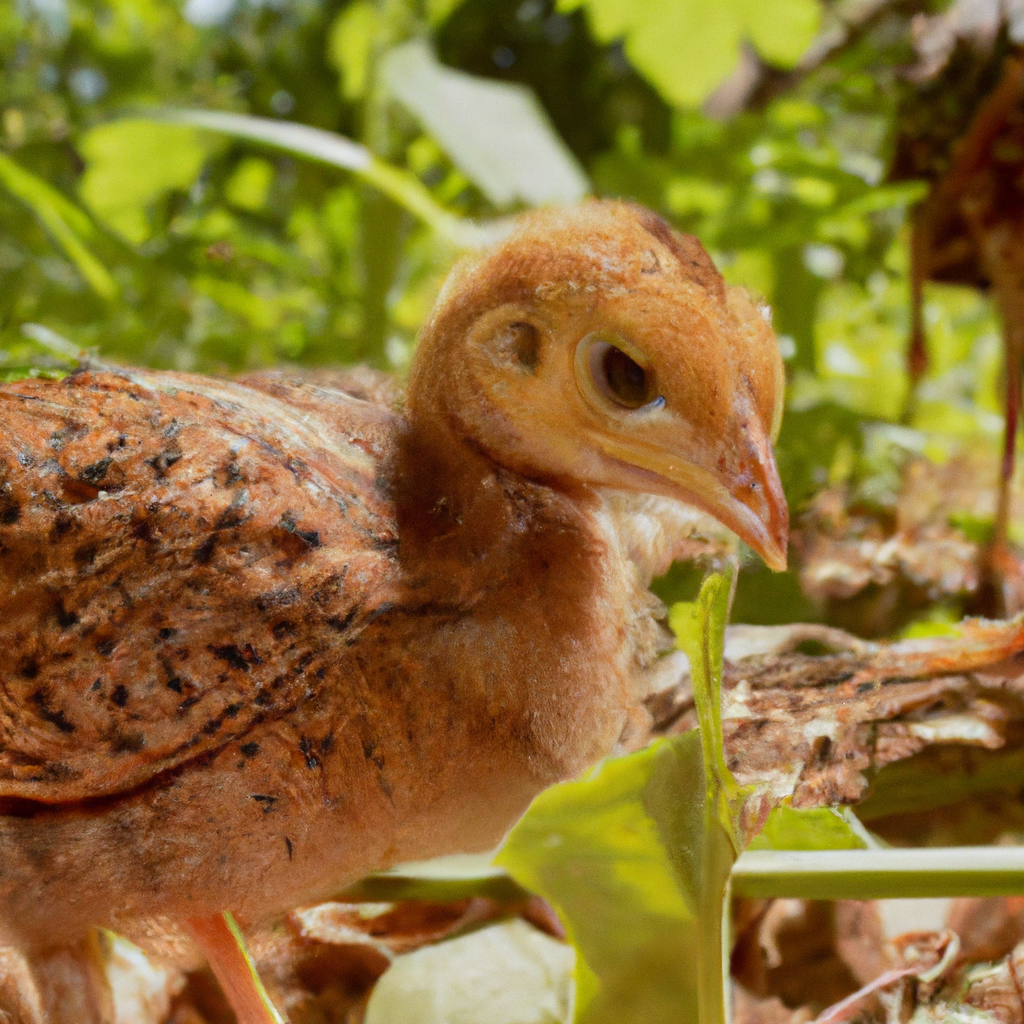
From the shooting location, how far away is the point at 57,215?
1.28 meters

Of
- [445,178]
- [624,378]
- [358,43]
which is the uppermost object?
[358,43]

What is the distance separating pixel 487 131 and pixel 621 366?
1.05 metres

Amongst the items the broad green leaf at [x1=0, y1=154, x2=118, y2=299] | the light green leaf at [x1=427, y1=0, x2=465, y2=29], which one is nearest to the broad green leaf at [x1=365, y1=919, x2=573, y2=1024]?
the broad green leaf at [x1=0, y1=154, x2=118, y2=299]

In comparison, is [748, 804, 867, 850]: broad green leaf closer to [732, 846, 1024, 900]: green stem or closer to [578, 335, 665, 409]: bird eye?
[732, 846, 1024, 900]: green stem

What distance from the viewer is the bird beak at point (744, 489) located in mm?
447

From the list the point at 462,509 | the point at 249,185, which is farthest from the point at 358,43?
the point at 462,509

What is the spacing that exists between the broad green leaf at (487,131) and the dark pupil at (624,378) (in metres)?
0.85

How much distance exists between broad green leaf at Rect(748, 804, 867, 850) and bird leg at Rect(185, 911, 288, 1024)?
28 cm

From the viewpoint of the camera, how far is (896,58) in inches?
54.2

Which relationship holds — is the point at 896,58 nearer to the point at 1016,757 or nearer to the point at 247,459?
the point at 1016,757

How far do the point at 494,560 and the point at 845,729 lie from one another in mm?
224

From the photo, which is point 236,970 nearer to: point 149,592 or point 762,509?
point 149,592

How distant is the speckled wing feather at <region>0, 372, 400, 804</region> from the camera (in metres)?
0.43

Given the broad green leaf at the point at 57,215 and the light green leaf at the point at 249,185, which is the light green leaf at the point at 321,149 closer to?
the broad green leaf at the point at 57,215
